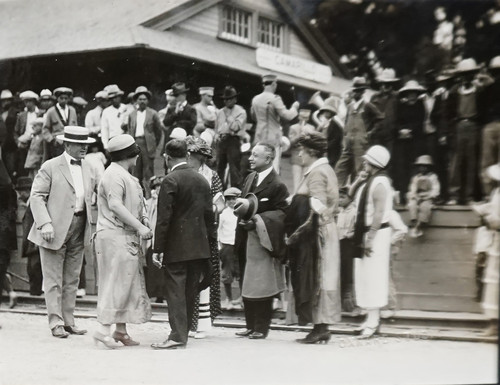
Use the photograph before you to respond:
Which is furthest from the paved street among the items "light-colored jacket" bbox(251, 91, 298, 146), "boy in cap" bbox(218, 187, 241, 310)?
"light-colored jacket" bbox(251, 91, 298, 146)

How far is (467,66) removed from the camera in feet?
22.9

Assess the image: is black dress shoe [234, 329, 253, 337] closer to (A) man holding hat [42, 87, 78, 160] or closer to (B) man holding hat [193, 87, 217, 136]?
(B) man holding hat [193, 87, 217, 136]

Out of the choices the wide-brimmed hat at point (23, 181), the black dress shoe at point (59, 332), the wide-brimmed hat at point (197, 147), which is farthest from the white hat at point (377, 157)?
the wide-brimmed hat at point (23, 181)

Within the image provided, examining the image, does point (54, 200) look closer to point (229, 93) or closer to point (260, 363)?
point (260, 363)

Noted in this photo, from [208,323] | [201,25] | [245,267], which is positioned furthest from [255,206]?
[201,25]

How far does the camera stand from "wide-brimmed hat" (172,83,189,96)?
9.12 metres

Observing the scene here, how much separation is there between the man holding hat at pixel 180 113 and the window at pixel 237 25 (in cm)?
97

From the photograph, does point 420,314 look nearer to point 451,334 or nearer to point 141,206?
point 451,334

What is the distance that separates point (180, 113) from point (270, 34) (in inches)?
82.4

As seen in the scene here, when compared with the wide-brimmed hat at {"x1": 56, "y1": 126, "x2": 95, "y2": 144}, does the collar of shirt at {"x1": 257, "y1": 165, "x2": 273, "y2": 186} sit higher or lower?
lower

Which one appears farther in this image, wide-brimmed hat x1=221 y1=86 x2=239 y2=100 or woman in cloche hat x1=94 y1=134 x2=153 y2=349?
wide-brimmed hat x1=221 y1=86 x2=239 y2=100

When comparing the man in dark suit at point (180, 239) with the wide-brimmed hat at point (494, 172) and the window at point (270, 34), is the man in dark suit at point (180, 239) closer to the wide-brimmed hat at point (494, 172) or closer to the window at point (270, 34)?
the window at point (270, 34)

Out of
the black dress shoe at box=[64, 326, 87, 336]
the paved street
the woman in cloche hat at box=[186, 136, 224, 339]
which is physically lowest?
the paved street

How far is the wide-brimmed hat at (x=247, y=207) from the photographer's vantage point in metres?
7.52
